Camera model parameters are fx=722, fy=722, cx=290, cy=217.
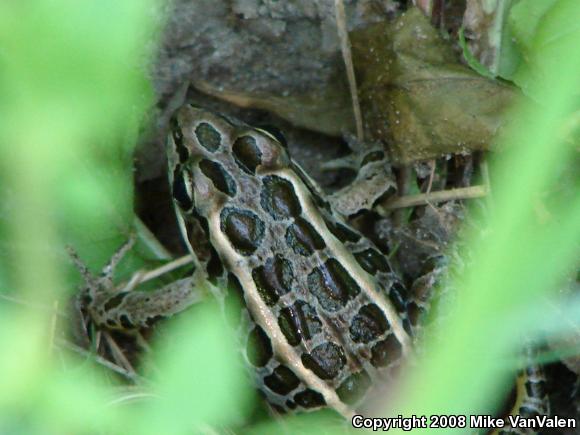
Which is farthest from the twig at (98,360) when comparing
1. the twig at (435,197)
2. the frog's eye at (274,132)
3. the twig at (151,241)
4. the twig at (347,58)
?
the twig at (347,58)

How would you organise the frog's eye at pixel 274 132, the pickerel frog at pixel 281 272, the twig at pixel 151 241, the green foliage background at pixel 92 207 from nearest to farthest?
the green foliage background at pixel 92 207
the pickerel frog at pixel 281 272
the frog's eye at pixel 274 132
the twig at pixel 151 241

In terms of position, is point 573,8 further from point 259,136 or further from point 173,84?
point 173,84

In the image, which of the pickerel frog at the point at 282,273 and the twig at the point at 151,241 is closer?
the pickerel frog at the point at 282,273

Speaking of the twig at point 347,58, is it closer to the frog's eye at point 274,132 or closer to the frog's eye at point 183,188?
the frog's eye at point 274,132

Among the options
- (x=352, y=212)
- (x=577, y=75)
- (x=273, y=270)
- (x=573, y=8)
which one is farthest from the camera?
(x=352, y=212)

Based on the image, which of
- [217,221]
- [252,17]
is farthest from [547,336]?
[252,17]

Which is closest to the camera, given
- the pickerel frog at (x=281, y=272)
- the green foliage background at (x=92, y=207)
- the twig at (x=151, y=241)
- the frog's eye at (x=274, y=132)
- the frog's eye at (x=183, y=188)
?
the green foliage background at (x=92, y=207)

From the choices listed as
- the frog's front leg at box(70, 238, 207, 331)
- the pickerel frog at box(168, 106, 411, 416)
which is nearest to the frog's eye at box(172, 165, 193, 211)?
the pickerel frog at box(168, 106, 411, 416)

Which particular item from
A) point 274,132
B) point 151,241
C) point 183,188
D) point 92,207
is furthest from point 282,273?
point 92,207
